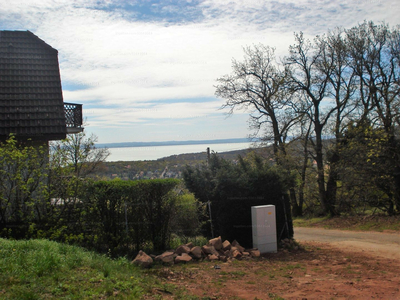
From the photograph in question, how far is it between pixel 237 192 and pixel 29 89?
879cm

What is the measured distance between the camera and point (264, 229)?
10453mm

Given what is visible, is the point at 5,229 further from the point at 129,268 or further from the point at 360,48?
the point at 360,48

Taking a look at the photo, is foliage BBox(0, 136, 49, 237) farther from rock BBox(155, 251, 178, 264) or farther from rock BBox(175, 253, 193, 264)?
rock BBox(175, 253, 193, 264)

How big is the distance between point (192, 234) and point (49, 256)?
5.06 meters

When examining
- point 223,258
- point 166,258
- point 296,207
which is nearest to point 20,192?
point 166,258

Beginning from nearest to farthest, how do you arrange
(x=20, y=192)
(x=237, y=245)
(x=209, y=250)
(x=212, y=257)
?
(x=20, y=192) < (x=212, y=257) < (x=209, y=250) < (x=237, y=245)

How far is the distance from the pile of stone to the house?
6.27 meters

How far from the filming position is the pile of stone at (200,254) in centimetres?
807

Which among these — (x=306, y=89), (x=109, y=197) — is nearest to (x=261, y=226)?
(x=109, y=197)

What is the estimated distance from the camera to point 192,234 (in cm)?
1023

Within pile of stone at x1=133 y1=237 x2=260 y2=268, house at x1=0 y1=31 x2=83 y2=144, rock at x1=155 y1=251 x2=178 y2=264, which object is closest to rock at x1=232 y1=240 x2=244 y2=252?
pile of stone at x1=133 y1=237 x2=260 y2=268

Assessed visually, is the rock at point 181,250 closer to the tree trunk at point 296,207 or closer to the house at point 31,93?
the house at point 31,93

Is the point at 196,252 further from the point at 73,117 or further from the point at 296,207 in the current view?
the point at 296,207

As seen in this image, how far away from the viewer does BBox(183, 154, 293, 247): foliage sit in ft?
36.0
